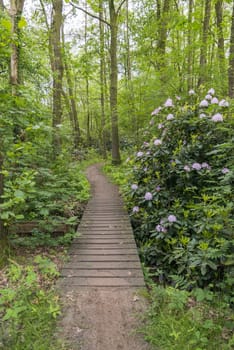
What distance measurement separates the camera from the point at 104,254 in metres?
2.95

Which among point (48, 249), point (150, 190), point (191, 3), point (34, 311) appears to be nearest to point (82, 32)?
point (191, 3)

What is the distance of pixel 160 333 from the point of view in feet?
5.64

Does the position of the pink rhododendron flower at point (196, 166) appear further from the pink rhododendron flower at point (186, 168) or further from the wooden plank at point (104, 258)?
the wooden plank at point (104, 258)

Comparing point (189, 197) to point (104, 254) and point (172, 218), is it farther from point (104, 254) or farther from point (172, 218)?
point (104, 254)

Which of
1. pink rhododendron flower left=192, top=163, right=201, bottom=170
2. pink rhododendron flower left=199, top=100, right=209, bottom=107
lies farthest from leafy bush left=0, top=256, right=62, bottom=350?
pink rhododendron flower left=199, top=100, right=209, bottom=107

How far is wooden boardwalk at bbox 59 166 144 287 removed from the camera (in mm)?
2393

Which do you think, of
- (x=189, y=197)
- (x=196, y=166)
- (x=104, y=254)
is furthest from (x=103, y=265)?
(x=196, y=166)

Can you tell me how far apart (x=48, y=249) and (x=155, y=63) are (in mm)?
8089

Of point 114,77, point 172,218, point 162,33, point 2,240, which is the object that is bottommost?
point 2,240

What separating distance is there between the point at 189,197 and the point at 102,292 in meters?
2.05

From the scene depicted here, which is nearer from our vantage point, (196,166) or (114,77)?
(196,166)

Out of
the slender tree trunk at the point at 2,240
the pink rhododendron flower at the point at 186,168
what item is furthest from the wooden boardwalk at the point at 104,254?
the pink rhododendron flower at the point at 186,168

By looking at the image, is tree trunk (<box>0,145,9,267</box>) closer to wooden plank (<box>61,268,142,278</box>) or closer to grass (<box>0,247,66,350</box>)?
grass (<box>0,247,66,350</box>)

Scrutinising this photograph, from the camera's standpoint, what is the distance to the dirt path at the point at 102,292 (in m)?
1.72
